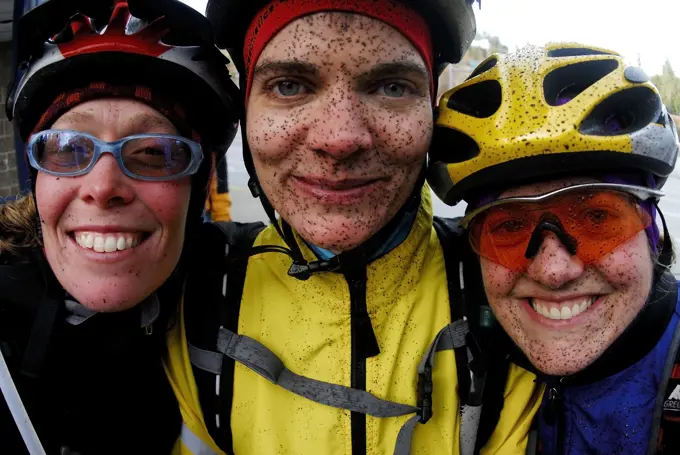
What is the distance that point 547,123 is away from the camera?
5.80ft

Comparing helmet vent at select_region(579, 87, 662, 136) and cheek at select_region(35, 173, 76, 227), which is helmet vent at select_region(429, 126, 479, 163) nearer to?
helmet vent at select_region(579, 87, 662, 136)

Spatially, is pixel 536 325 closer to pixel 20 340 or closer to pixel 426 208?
pixel 426 208

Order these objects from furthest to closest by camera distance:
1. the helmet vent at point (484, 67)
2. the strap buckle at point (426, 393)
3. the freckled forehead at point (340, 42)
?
the helmet vent at point (484, 67)
the strap buckle at point (426, 393)
the freckled forehead at point (340, 42)

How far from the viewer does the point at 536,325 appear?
1.81m

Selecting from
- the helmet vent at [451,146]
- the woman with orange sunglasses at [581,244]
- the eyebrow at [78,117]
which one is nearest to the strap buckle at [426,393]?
the woman with orange sunglasses at [581,244]

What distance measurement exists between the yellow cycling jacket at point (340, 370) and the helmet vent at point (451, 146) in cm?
36

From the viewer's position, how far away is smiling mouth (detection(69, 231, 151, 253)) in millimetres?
1760

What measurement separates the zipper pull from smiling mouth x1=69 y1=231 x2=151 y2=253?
1.62m

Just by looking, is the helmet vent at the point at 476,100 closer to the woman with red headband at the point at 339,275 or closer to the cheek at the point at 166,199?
the woman with red headband at the point at 339,275

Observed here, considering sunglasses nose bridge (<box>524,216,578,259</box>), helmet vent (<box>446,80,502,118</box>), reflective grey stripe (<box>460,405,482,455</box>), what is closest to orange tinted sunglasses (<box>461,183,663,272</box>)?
sunglasses nose bridge (<box>524,216,578,259</box>)

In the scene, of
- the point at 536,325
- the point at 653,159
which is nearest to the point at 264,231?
the point at 536,325

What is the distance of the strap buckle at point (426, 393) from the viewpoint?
186cm

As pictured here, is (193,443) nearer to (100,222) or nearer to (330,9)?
(100,222)

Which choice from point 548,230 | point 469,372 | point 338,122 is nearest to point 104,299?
point 338,122
